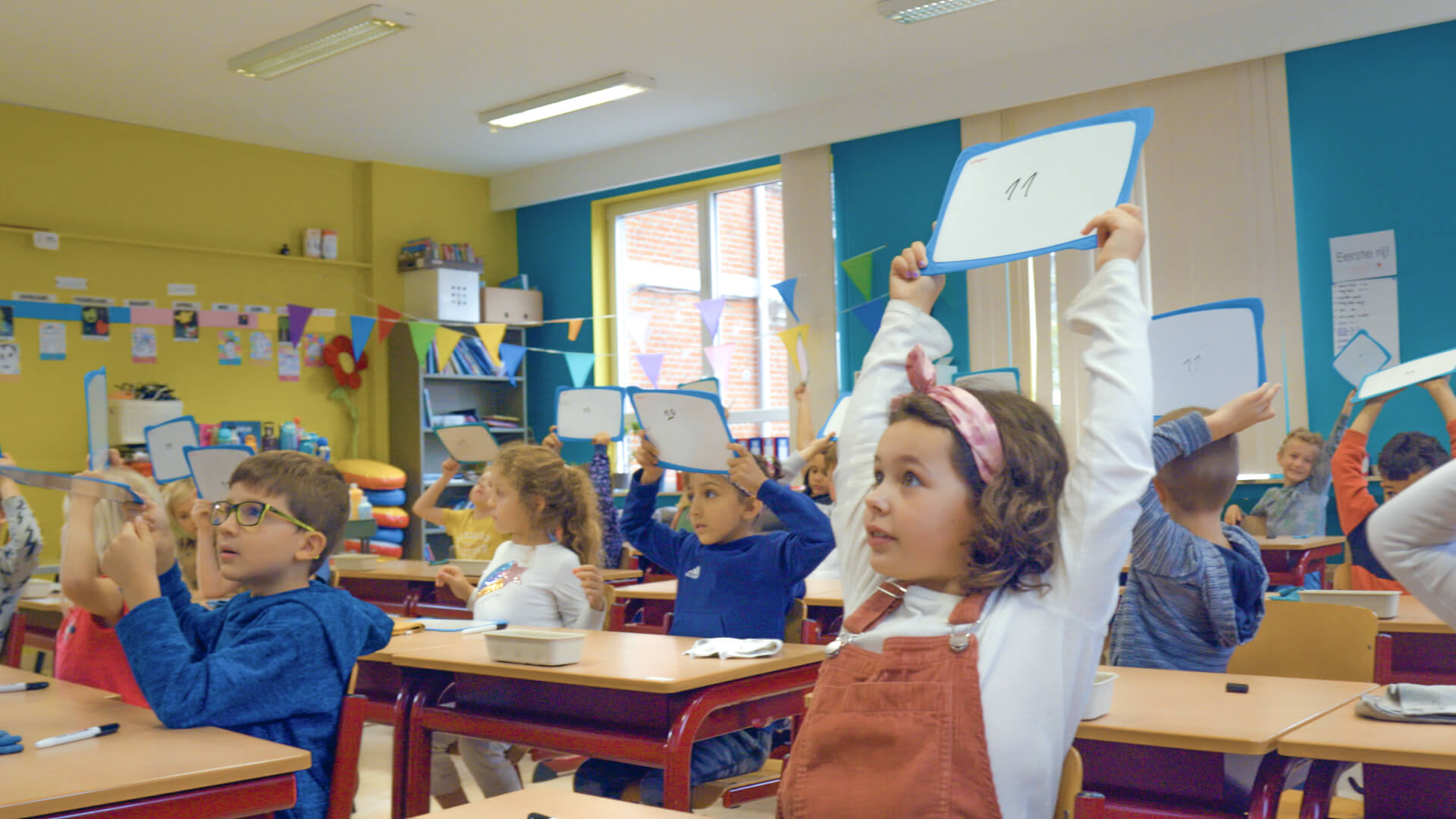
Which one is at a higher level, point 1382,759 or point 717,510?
point 717,510

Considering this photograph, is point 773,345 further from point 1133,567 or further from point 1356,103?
point 1133,567

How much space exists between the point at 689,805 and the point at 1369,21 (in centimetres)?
459

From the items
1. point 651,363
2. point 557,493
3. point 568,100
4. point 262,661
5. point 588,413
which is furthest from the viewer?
point 651,363

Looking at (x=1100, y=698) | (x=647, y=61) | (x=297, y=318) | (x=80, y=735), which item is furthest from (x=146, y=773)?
(x=297, y=318)

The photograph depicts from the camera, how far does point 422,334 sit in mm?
6965

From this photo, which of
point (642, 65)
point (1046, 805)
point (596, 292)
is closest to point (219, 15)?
point (642, 65)

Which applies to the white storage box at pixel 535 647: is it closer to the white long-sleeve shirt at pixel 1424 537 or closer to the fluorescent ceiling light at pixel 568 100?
the white long-sleeve shirt at pixel 1424 537

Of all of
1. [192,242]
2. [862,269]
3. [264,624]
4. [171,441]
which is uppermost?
[192,242]

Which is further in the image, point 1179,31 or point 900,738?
point 1179,31

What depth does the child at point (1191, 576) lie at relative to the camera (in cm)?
202

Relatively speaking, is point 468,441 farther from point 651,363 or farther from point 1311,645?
point 1311,645

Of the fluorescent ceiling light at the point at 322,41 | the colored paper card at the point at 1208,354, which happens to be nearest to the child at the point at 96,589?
the colored paper card at the point at 1208,354

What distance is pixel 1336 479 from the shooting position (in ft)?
12.5

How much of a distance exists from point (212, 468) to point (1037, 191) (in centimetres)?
242
